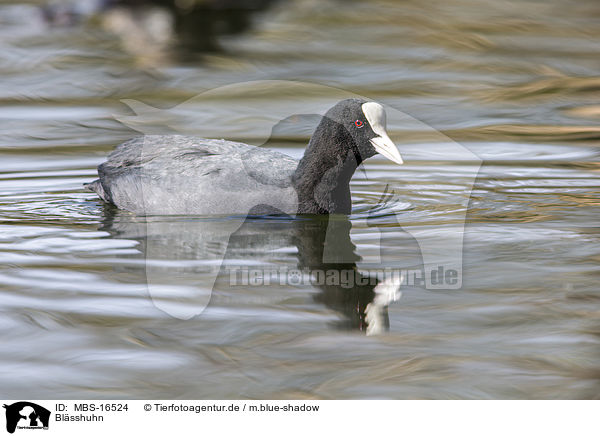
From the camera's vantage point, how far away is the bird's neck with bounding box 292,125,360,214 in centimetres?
546

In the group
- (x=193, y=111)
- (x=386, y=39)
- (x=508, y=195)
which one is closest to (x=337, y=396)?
(x=508, y=195)

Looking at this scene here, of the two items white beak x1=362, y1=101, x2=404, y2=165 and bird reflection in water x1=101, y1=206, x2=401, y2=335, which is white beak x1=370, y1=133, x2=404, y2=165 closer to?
white beak x1=362, y1=101, x2=404, y2=165

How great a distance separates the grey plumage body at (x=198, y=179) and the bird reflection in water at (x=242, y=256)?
3.6 inches

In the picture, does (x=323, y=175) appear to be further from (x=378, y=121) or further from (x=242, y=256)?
(x=242, y=256)

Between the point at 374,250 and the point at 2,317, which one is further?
the point at 374,250

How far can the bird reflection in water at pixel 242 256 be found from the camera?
3.93 m

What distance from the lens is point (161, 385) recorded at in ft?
10.5

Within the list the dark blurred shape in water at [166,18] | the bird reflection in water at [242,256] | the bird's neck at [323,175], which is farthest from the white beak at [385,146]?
the dark blurred shape in water at [166,18]

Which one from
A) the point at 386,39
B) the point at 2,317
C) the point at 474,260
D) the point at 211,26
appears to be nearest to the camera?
the point at 2,317

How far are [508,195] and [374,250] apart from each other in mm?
1670

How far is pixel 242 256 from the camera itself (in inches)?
183
